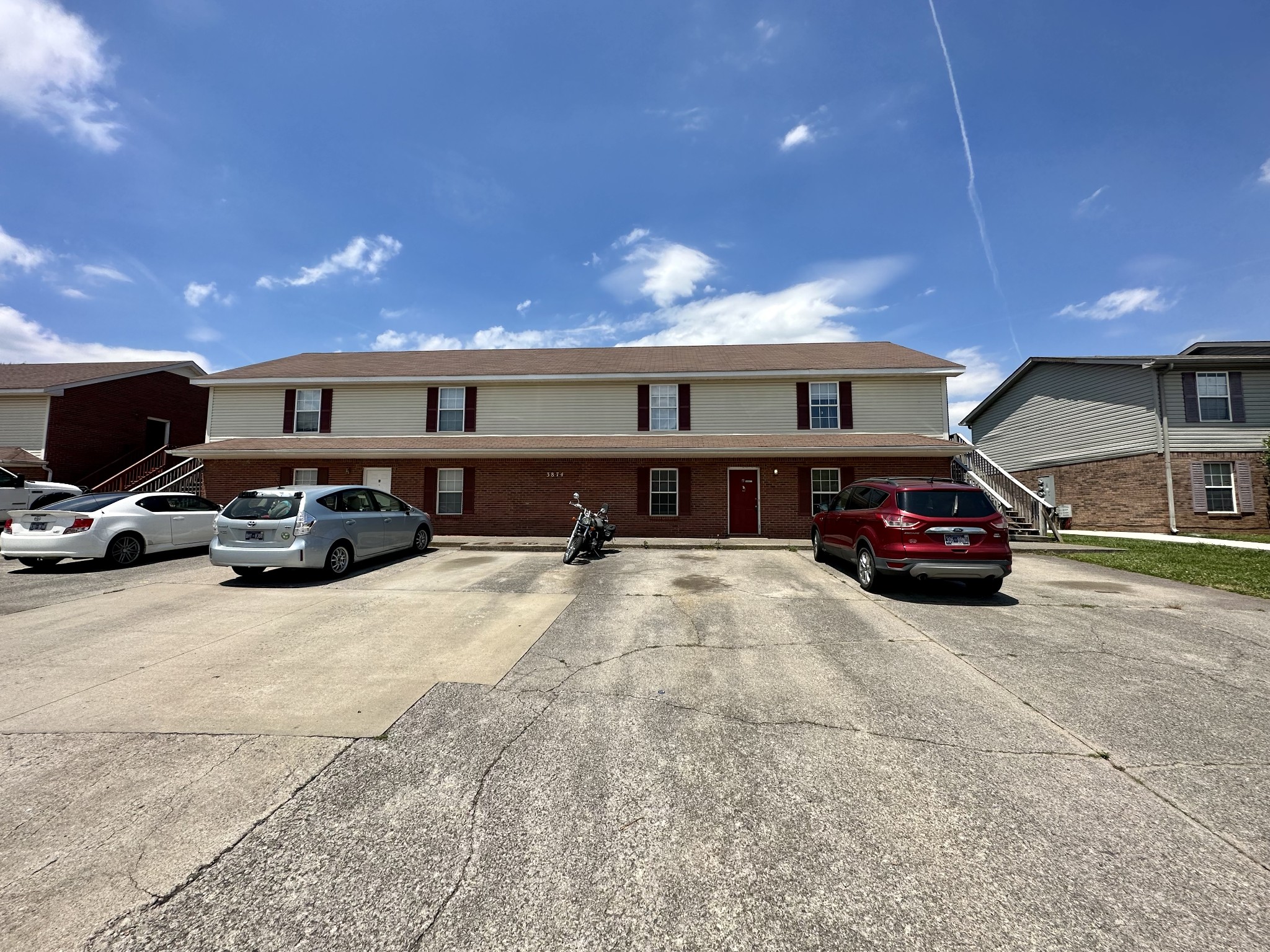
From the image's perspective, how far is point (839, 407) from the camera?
16.6 metres

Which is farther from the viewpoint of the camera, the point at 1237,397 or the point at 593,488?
the point at 1237,397

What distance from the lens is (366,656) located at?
4934 mm

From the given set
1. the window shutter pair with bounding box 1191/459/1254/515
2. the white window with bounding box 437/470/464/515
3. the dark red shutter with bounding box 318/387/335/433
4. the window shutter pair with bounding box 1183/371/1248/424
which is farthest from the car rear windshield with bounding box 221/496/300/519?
the window shutter pair with bounding box 1183/371/1248/424

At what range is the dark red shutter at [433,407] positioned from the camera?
1775cm

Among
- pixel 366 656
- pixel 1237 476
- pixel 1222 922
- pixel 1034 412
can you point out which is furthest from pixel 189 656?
pixel 1034 412

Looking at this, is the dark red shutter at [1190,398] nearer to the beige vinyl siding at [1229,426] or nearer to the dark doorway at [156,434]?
the beige vinyl siding at [1229,426]

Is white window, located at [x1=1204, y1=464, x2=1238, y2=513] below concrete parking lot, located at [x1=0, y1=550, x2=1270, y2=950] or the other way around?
the other way around

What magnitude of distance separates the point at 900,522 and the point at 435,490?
13.9 m

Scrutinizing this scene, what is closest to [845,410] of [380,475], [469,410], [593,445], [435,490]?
[593,445]

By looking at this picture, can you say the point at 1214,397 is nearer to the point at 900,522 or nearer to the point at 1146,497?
the point at 1146,497

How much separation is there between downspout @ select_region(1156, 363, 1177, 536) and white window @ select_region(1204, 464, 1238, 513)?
1.08 m

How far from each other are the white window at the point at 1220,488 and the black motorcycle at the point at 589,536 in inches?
797

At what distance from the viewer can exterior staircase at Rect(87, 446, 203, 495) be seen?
55.7 feet

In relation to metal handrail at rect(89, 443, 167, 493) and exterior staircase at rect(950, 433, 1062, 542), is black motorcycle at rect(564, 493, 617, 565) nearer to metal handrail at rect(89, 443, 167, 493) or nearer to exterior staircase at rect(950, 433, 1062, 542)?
exterior staircase at rect(950, 433, 1062, 542)
